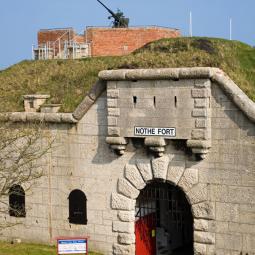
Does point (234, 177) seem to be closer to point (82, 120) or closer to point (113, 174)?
point (113, 174)

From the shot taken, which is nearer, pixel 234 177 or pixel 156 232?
pixel 234 177

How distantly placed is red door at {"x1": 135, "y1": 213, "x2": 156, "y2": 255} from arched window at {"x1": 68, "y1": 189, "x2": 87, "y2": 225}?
1496 mm

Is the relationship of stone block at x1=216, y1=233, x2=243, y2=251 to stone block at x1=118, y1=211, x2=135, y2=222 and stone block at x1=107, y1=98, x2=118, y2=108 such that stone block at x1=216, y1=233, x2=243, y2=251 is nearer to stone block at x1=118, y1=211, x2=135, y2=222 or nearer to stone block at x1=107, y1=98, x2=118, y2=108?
stone block at x1=118, y1=211, x2=135, y2=222

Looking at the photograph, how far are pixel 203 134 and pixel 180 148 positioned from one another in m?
0.85

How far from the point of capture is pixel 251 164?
12.7 m

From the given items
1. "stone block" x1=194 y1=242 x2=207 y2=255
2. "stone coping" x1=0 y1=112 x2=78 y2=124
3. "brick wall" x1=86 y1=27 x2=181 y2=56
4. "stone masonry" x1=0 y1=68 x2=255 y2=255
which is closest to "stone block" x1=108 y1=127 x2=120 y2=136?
"stone masonry" x1=0 y1=68 x2=255 y2=255

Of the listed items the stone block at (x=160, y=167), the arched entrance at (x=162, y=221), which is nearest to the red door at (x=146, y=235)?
the arched entrance at (x=162, y=221)

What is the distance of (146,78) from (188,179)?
2685 mm

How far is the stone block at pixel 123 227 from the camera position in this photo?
14.4 meters

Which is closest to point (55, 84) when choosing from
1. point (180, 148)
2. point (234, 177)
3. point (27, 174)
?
point (27, 174)

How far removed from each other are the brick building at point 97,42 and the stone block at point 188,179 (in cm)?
1296

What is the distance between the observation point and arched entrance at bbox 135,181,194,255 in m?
15.2

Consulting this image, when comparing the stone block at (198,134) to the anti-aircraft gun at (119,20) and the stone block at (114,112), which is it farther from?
the anti-aircraft gun at (119,20)

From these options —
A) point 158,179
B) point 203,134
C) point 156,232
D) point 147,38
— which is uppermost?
point 147,38
